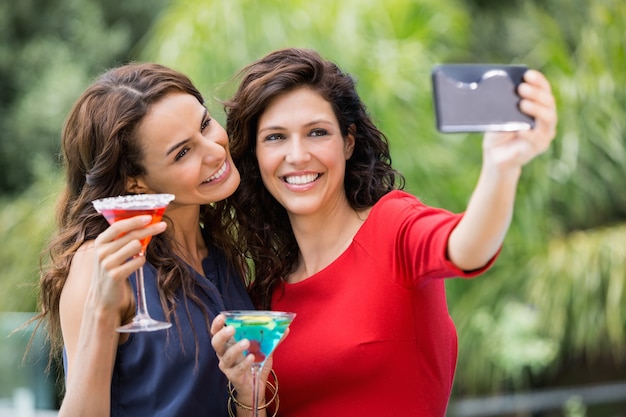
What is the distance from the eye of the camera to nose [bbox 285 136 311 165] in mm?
3245

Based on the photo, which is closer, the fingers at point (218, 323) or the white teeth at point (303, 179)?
the fingers at point (218, 323)

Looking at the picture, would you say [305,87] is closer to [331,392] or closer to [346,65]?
[331,392]

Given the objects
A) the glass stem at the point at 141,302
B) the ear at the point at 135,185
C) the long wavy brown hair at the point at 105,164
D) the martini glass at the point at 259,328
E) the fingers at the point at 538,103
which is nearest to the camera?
the fingers at the point at 538,103

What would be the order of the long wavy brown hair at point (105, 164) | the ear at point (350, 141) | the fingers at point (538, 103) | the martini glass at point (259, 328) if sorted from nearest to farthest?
the fingers at point (538, 103) < the martini glass at point (259, 328) < the long wavy brown hair at point (105, 164) < the ear at point (350, 141)

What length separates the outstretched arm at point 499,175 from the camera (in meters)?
2.21

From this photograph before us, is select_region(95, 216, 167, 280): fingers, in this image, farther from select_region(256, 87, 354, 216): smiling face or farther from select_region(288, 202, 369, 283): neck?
select_region(288, 202, 369, 283): neck

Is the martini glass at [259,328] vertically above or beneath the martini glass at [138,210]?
beneath

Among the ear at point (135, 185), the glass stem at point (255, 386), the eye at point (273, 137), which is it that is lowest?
the glass stem at point (255, 386)

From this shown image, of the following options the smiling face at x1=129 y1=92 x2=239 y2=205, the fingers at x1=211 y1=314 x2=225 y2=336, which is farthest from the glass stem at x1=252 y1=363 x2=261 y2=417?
the smiling face at x1=129 y1=92 x2=239 y2=205

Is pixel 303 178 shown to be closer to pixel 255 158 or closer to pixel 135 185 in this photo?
pixel 255 158

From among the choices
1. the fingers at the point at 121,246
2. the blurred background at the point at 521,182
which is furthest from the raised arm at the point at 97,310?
the blurred background at the point at 521,182

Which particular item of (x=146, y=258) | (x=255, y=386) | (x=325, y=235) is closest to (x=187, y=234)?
(x=146, y=258)

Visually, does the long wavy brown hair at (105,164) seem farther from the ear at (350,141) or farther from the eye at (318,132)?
the ear at (350,141)

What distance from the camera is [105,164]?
10.2 feet
